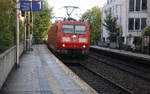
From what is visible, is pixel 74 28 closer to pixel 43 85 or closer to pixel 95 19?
pixel 43 85

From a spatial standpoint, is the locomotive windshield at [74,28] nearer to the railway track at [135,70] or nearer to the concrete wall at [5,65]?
the railway track at [135,70]

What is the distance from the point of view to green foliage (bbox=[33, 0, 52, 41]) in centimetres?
8138

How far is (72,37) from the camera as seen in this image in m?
27.5

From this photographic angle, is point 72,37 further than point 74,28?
No

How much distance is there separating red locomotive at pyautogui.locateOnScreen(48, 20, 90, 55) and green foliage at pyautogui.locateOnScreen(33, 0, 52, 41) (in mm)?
52517

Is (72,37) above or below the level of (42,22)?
below

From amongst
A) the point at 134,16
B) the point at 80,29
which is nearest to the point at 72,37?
the point at 80,29

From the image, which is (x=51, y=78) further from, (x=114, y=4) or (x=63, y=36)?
(x=114, y=4)

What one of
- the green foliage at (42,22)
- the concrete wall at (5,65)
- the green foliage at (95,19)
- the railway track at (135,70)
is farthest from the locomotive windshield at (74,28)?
the green foliage at (95,19)

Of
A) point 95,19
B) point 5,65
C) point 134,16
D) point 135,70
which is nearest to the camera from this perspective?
point 5,65

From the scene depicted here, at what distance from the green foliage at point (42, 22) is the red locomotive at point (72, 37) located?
52517mm

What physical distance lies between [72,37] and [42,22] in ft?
182

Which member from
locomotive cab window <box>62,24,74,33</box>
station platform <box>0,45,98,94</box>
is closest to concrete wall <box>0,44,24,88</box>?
station platform <box>0,45,98,94</box>

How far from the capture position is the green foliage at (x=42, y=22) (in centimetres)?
8138
